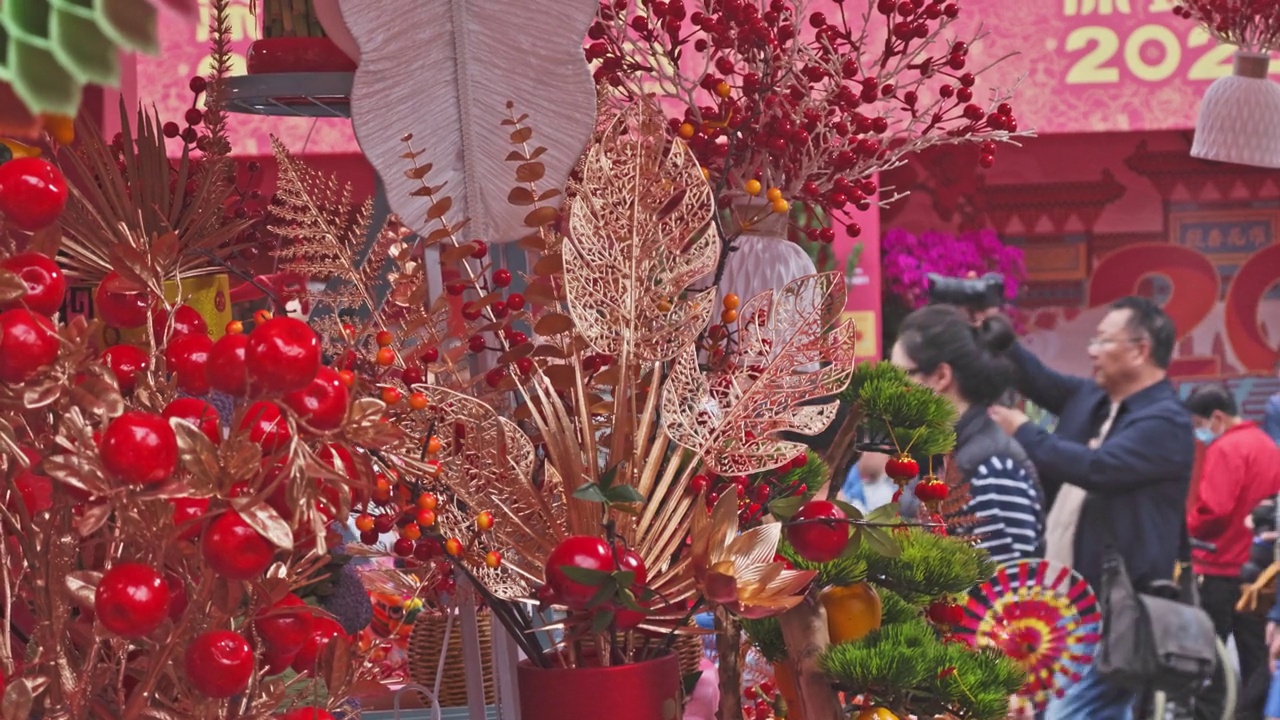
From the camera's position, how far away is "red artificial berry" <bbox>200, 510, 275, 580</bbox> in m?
0.38

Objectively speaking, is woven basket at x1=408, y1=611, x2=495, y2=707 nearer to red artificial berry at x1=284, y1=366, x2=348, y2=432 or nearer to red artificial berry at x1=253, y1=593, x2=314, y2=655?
red artificial berry at x1=253, y1=593, x2=314, y2=655

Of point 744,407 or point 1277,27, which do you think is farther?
point 1277,27

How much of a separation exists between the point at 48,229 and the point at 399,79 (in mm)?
224

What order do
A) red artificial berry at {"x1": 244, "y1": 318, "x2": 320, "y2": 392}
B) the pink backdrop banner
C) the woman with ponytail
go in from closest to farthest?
red artificial berry at {"x1": 244, "y1": 318, "x2": 320, "y2": 392} → the woman with ponytail → the pink backdrop banner

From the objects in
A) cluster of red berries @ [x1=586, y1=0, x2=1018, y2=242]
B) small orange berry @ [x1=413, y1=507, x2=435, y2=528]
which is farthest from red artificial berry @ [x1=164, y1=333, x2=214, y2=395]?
cluster of red berries @ [x1=586, y1=0, x2=1018, y2=242]

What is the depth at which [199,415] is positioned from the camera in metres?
0.43

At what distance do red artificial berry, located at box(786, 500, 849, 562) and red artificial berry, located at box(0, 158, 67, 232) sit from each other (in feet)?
1.06

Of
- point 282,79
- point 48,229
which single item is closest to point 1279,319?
point 282,79

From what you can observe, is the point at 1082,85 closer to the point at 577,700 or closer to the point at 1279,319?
the point at 1279,319

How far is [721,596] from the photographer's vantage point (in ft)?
1.78

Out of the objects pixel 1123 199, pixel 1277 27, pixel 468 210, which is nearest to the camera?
pixel 468 210

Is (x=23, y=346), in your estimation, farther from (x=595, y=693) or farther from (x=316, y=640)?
(x=595, y=693)

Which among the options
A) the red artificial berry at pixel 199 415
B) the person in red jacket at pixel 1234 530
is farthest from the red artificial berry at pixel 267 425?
the person in red jacket at pixel 1234 530

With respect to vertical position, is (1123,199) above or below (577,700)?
below
